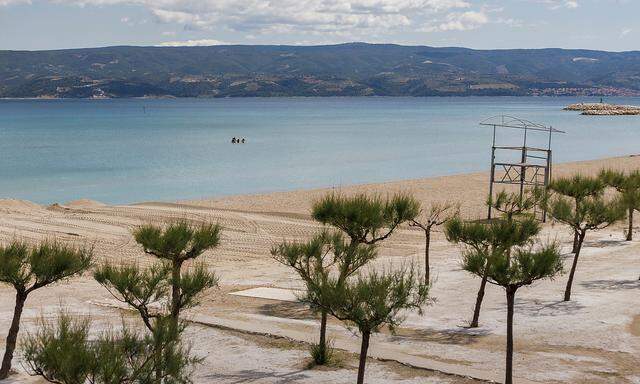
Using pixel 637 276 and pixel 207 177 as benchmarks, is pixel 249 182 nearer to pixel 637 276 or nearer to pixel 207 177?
pixel 207 177

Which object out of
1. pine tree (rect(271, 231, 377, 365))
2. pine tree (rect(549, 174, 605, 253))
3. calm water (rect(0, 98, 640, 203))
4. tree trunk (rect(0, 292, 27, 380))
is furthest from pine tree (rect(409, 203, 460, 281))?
calm water (rect(0, 98, 640, 203))

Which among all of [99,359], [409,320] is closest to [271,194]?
[409,320]

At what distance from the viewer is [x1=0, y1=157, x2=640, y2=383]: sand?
51.4ft

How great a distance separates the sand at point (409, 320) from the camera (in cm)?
1568

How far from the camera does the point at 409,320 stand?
19.4m

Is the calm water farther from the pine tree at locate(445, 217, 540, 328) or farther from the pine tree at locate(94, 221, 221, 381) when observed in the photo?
the pine tree at locate(94, 221, 221, 381)

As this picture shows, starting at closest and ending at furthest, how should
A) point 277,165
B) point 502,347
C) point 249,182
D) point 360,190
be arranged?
point 502,347 → point 360,190 → point 249,182 → point 277,165

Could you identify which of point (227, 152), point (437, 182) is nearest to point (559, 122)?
point (227, 152)

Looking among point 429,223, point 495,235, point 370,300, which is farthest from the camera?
point 429,223

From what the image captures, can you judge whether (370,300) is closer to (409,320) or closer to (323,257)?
(323,257)

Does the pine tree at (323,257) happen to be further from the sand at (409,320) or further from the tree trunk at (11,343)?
the tree trunk at (11,343)

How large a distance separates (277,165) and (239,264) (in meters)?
41.9

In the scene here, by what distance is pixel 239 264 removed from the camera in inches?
1071

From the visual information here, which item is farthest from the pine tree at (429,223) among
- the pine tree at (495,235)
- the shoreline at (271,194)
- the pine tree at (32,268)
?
the pine tree at (32,268)
